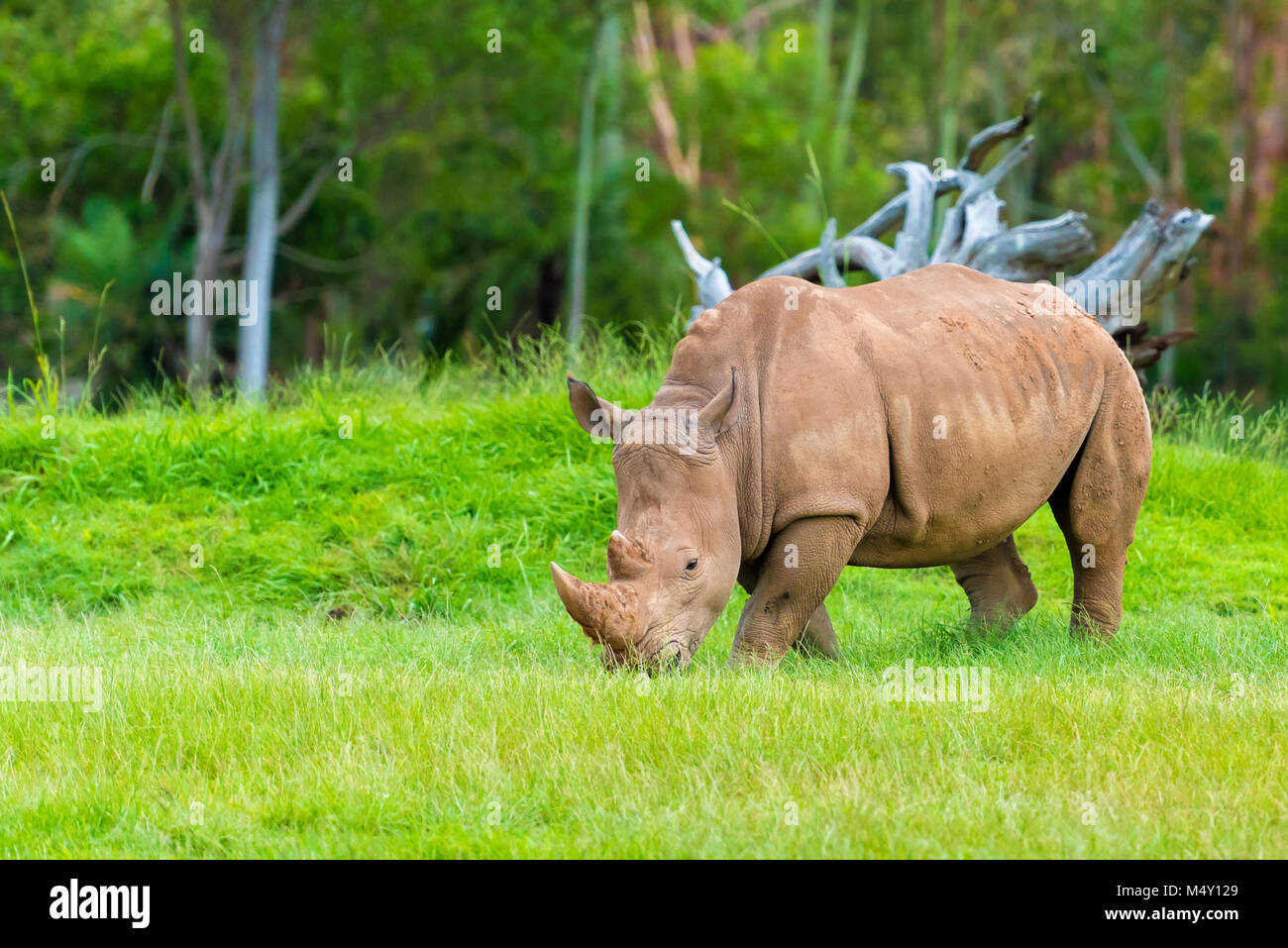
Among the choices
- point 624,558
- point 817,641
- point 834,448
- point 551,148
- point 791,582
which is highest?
point 551,148

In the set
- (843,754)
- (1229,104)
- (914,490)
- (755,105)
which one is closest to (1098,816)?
(843,754)

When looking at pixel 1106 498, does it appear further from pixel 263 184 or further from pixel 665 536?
pixel 263 184

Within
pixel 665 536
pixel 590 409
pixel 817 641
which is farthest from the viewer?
pixel 817 641

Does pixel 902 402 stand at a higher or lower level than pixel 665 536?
higher

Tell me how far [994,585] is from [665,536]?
2.38 meters

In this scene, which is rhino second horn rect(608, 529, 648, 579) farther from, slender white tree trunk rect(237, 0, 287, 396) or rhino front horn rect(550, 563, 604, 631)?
slender white tree trunk rect(237, 0, 287, 396)

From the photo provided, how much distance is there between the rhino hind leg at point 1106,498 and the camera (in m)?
6.97

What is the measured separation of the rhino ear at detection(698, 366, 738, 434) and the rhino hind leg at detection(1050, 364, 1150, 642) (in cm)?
198

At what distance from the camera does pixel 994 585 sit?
7.46 meters

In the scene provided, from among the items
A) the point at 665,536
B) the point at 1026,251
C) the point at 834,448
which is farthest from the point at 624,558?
the point at 1026,251

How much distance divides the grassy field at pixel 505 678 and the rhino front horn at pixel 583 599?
0.26 metres

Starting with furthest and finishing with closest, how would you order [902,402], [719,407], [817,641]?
[817,641]
[902,402]
[719,407]

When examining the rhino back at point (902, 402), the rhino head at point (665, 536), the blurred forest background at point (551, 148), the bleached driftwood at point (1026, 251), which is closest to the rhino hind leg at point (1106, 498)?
the rhino back at point (902, 402)

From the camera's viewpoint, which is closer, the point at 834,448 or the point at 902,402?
the point at 834,448
